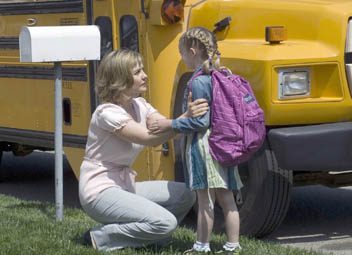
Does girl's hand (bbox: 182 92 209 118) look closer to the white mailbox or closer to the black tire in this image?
the black tire

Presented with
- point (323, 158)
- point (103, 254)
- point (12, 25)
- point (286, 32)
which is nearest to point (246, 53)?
point (286, 32)

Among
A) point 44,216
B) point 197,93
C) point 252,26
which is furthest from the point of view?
point 44,216

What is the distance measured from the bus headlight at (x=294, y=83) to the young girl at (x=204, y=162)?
0.66 m

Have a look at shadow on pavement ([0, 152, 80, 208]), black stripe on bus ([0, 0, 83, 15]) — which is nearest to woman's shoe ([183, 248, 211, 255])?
black stripe on bus ([0, 0, 83, 15])

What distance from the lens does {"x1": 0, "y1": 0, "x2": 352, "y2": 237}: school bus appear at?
19.3 ft

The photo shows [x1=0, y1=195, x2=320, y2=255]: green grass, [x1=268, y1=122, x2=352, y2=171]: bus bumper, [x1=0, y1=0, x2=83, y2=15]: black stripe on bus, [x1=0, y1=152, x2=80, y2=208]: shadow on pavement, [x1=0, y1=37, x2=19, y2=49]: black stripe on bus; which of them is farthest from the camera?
[x1=0, y1=152, x2=80, y2=208]: shadow on pavement

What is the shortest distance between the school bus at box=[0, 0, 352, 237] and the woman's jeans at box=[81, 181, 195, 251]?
0.78 metres

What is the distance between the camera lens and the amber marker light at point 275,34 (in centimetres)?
602

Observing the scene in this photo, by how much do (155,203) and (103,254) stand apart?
38 centimetres

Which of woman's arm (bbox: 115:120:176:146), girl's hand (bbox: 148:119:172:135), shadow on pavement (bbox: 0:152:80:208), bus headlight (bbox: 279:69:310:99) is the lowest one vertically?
shadow on pavement (bbox: 0:152:80:208)

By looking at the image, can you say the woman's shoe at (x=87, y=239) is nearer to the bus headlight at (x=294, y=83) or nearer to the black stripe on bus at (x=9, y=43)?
the bus headlight at (x=294, y=83)

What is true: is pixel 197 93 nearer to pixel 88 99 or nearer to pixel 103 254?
pixel 103 254

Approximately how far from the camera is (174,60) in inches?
254

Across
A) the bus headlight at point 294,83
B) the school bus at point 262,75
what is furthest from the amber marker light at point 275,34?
the bus headlight at point 294,83
